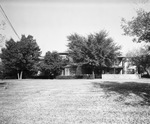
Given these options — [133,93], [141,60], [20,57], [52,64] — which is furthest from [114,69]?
[20,57]

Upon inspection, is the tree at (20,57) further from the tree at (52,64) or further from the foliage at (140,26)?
the foliage at (140,26)

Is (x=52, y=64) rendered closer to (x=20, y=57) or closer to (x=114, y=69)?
(x=20, y=57)

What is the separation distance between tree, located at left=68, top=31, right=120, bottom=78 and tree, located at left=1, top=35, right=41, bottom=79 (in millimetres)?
10422

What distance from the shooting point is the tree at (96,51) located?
2625 centimetres

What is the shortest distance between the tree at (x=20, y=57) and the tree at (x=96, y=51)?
410 inches

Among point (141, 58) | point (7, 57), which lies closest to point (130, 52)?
point (141, 58)

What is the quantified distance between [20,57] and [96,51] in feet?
59.8

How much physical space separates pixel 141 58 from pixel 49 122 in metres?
33.8

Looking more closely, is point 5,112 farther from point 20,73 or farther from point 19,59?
point 20,73

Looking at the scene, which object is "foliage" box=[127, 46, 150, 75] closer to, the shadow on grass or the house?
the house

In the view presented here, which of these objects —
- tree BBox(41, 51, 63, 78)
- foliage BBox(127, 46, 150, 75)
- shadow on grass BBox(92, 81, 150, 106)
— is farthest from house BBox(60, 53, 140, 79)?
shadow on grass BBox(92, 81, 150, 106)

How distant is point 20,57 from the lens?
27812mm

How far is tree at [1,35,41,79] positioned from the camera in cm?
2859

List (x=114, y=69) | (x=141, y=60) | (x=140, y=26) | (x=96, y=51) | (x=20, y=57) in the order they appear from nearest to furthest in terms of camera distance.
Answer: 1. (x=140, y=26)
2. (x=96, y=51)
3. (x=20, y=57)
4. (x=141, y=60)
5. (x=114, y=69)
